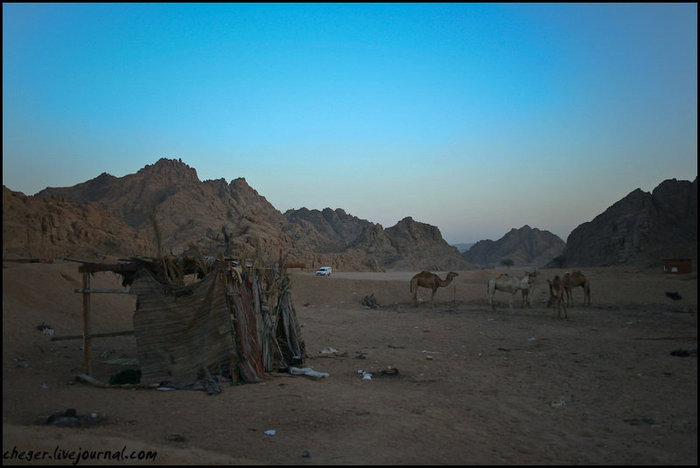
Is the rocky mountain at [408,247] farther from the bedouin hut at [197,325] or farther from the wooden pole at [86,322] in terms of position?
the wooden pole at [86,322]

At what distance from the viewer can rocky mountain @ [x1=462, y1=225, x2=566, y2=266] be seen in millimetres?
102500

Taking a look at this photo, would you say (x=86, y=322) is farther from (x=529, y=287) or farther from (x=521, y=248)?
(x=521, y=248)

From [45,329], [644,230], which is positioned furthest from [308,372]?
[644,230]

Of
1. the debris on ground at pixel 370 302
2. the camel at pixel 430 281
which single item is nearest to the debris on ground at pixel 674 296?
the camel at pixel 430 281

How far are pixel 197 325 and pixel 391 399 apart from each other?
4099mm

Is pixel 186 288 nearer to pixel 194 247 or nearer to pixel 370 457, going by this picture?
pixel 194 247

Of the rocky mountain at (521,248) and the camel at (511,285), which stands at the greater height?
the rocky mountain at (521,248)

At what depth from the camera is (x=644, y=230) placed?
50125mm

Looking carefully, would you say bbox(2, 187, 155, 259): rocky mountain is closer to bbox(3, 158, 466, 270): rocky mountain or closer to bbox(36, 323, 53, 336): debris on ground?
bbox(3, 158, 466, 270): rocky mountain

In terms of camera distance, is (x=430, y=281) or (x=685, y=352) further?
(x=430, y=281)

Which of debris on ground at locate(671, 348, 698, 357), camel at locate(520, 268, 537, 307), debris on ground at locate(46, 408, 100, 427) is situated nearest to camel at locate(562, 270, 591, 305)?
camel at locate(520, 268, 537, 307)

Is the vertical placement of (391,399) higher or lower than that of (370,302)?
lower

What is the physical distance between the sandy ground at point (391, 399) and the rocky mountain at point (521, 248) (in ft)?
289

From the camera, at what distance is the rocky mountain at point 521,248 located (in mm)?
102500
